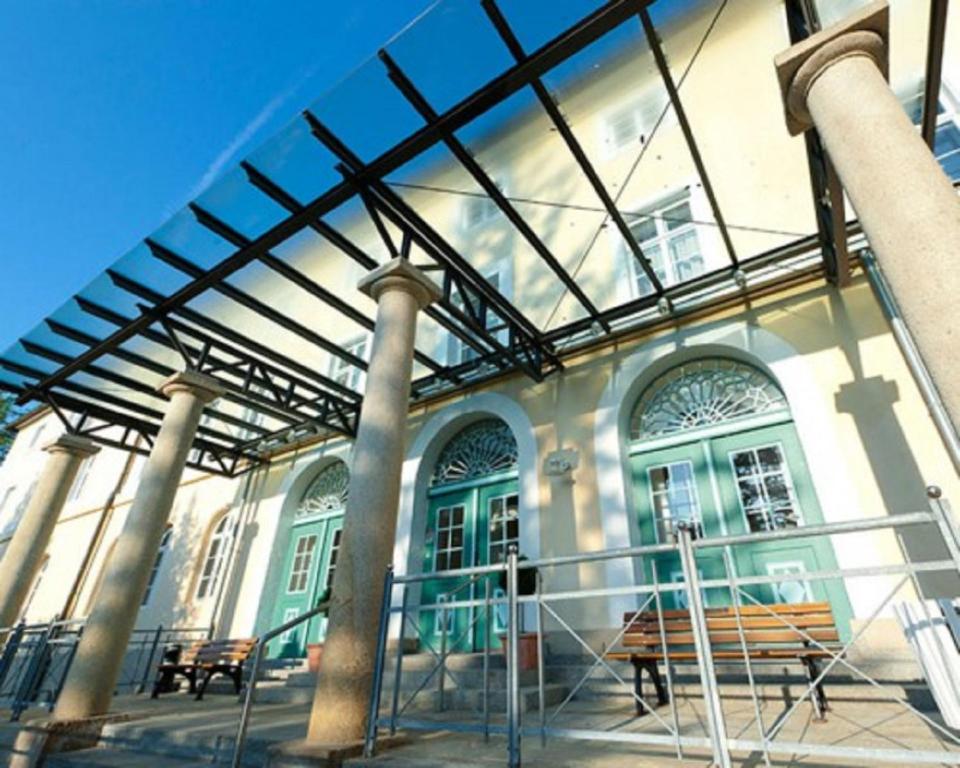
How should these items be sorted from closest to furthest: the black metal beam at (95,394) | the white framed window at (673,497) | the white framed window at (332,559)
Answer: the white framed window at (673,497), the black metal beam at (95,394), the white framed window at (332,559)

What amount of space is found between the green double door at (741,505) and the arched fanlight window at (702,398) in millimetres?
255

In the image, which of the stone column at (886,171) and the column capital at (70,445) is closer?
the stone column at (886,171)

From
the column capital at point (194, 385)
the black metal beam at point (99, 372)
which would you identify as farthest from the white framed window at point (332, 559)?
the column capital at point (194, 385)

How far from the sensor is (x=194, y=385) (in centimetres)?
682

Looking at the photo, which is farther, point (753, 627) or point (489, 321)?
point (489, 321)

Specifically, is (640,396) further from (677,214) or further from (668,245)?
(677,214)

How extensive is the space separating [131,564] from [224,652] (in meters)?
2.30

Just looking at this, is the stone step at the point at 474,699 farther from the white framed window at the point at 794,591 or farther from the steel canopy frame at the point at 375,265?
the steel canopy frame at the point at 375,265

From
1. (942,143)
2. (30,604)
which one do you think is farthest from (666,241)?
(30,604)

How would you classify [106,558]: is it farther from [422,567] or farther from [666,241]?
[666,241]

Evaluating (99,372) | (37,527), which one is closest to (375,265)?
(99,372)

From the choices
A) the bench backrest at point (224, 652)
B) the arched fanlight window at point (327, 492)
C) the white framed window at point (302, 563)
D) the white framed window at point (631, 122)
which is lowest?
the bench backrest at point (224, 652)

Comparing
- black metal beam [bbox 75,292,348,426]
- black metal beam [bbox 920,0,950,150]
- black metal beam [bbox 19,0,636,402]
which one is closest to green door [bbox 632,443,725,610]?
black metal beam [bbox 920,0,950,150]

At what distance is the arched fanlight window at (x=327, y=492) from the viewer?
9664mm
